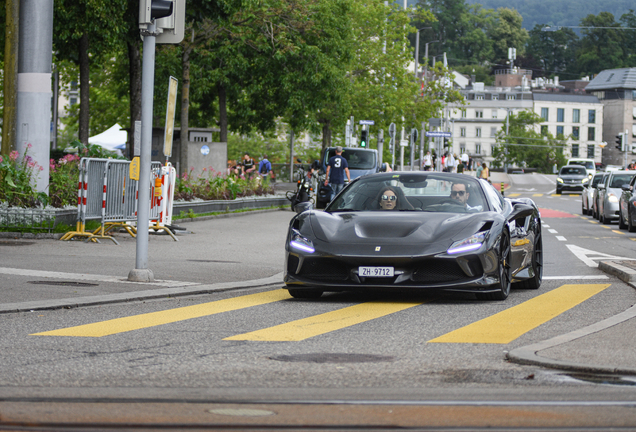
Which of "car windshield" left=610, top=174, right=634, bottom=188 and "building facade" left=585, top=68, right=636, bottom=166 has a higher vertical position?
"building facade" left=585, top=68, right=636, bottom=166

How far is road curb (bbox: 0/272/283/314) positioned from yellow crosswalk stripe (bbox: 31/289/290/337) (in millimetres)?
563

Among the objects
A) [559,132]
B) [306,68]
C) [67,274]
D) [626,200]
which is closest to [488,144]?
[559,132]

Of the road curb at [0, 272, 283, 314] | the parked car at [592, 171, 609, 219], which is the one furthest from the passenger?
the parked car at [592, 171, 609, 219]

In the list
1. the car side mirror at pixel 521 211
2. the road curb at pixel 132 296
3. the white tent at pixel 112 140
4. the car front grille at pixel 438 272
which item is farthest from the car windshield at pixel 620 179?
the white tent at pixel 112 140

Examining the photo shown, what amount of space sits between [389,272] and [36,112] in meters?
11.0

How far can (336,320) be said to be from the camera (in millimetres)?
8273

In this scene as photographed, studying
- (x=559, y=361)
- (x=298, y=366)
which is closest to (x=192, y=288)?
(x=298, y=366)

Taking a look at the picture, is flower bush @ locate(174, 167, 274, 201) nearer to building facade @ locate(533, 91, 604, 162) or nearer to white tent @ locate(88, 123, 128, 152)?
white tent @ locate(88, 123, 128, 152)

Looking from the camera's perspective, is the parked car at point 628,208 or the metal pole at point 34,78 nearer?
the metal pole at point 34,78

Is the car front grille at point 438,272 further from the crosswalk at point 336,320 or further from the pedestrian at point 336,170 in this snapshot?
the pedestrian at point 336,170

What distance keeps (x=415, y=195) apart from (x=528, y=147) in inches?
5548

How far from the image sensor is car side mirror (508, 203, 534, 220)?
10.5 meters

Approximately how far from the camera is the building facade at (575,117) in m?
163

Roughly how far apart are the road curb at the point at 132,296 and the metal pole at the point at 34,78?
25.9 feet
